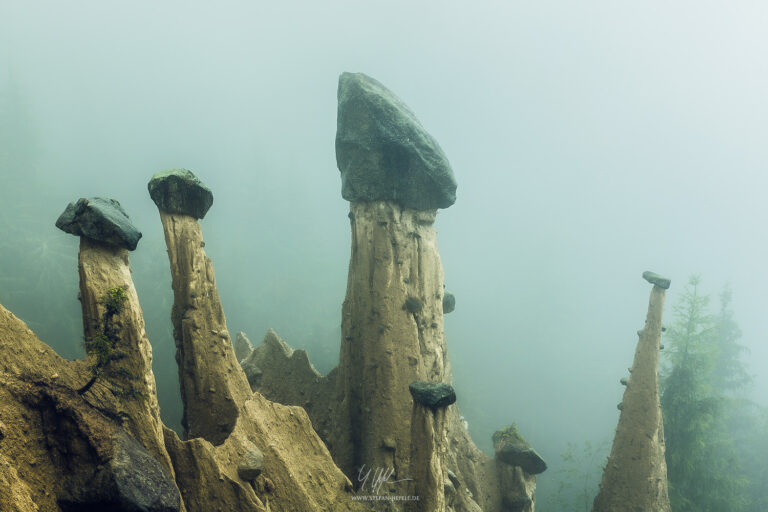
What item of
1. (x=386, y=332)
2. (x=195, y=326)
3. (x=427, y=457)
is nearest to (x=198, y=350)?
(x=195, y=326)

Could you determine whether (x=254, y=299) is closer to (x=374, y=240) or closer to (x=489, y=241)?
(x=374, y=240)

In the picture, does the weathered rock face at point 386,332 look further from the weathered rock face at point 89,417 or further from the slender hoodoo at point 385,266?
the weathered rock face at point 89,417

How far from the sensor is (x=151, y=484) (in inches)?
161

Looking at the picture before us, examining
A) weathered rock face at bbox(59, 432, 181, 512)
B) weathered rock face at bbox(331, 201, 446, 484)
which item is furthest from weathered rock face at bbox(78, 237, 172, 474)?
weathered rock face at bbox(331, 201, 446, 484)

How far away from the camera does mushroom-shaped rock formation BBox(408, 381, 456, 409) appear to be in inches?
242

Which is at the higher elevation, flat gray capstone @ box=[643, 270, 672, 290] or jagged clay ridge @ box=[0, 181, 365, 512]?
flat gray capstone @ box=[643, 270, 672, 290]

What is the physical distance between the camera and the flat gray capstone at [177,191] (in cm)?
648

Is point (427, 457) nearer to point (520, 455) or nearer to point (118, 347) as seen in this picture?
point (118, 347)

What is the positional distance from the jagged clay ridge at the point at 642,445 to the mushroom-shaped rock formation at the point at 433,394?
23.3 feet

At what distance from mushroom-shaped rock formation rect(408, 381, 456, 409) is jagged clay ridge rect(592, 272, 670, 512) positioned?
7.09 meters

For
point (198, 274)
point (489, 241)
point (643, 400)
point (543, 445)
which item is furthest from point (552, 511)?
point (489, 241)

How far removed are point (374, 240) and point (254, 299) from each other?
3293 centimetres

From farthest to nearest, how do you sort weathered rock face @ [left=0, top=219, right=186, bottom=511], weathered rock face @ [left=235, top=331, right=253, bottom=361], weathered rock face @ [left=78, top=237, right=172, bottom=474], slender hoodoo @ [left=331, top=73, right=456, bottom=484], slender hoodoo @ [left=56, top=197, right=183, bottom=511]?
1. weathered rock face @ [left=235, top=331, right=253, bottom=361]
2. slender hoodoo @ [left=331, top=73, right=456, bottom=484]
3. weathered rock face @ [left=78, top=237, right=172, bottom=474]
4. slender hoodoo @ [left=56, top=197, right=183, bottom=511]
5. weathered rock face @ [left=0, top=219, right=186, bottom=511]
